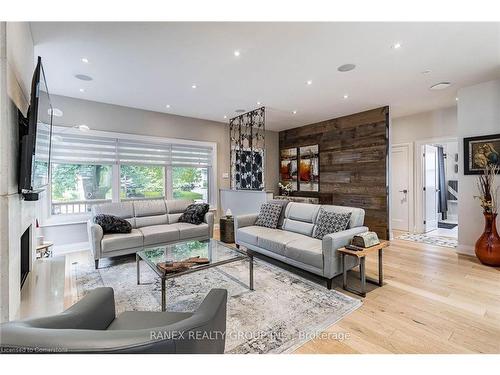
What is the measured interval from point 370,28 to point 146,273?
12.6 feet

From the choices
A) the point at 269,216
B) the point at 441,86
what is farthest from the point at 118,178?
the point at 441,86

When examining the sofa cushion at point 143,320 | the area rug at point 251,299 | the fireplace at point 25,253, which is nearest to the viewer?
the sofa cushion at point 143,320

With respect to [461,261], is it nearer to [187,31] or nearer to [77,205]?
[187,31]

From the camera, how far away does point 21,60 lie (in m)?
2.01

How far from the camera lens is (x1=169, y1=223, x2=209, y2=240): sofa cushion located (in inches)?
162

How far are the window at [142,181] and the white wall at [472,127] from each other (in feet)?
18.7

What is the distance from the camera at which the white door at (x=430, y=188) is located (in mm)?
5500

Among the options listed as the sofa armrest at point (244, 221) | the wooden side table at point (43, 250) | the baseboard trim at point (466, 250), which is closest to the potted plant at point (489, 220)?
the baseboard trim at point (466, 250)

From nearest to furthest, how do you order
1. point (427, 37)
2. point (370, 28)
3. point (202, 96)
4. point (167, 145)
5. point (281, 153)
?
point (370, 28) < point (427, 37) < point (202, 96) < point (167, 145) < point (281, 153)

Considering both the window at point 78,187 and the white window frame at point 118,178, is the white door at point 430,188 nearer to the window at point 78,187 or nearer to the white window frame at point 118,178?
the white window frame at point 118,178

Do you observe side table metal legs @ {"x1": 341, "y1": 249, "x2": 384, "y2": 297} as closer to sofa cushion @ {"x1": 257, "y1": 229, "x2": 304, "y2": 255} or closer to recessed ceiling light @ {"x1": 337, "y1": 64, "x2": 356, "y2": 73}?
sofa cushion @ {"x1": 257, "y1": 229, "x2": 304, "y2": 255}

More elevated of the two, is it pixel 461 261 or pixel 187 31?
pixel 187 31

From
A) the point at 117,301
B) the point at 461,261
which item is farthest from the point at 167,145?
the point at 461,261
